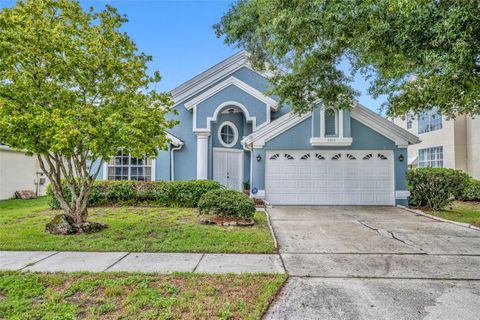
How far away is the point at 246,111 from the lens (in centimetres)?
1445

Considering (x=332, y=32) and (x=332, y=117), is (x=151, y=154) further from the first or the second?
(x=332, y=117)

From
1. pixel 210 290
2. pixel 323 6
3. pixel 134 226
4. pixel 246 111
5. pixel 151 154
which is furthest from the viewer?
pixel 246 111

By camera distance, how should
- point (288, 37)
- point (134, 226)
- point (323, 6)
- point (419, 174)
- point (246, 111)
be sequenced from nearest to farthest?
point (323, 6)
point (288, 37)
point (134, 226)
point (419, 174)
point (246, 111)

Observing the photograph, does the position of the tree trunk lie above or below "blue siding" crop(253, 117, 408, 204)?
below

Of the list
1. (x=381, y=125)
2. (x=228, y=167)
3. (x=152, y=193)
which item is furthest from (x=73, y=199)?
(x=381, y=125)

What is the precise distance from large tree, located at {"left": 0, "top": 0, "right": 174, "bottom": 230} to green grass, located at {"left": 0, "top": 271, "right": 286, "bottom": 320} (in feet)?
9.73

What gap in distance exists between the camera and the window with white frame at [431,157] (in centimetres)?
1894

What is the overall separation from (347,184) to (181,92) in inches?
375

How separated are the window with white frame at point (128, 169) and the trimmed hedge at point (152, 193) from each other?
2079 millimetres

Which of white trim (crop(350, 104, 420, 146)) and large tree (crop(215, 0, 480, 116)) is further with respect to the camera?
white trim (crop(350, 104, 420, 146))

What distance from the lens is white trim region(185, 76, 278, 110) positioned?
1400cm

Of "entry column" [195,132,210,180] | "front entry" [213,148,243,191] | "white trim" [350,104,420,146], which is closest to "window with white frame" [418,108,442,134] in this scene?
"white trim" [350,104,420,146]

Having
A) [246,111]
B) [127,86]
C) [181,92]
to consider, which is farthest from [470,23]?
[181,92]

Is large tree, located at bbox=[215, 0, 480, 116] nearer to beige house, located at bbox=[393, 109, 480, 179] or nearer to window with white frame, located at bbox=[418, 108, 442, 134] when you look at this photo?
beige house, located at bbox=[393, 109, 480, 179]
